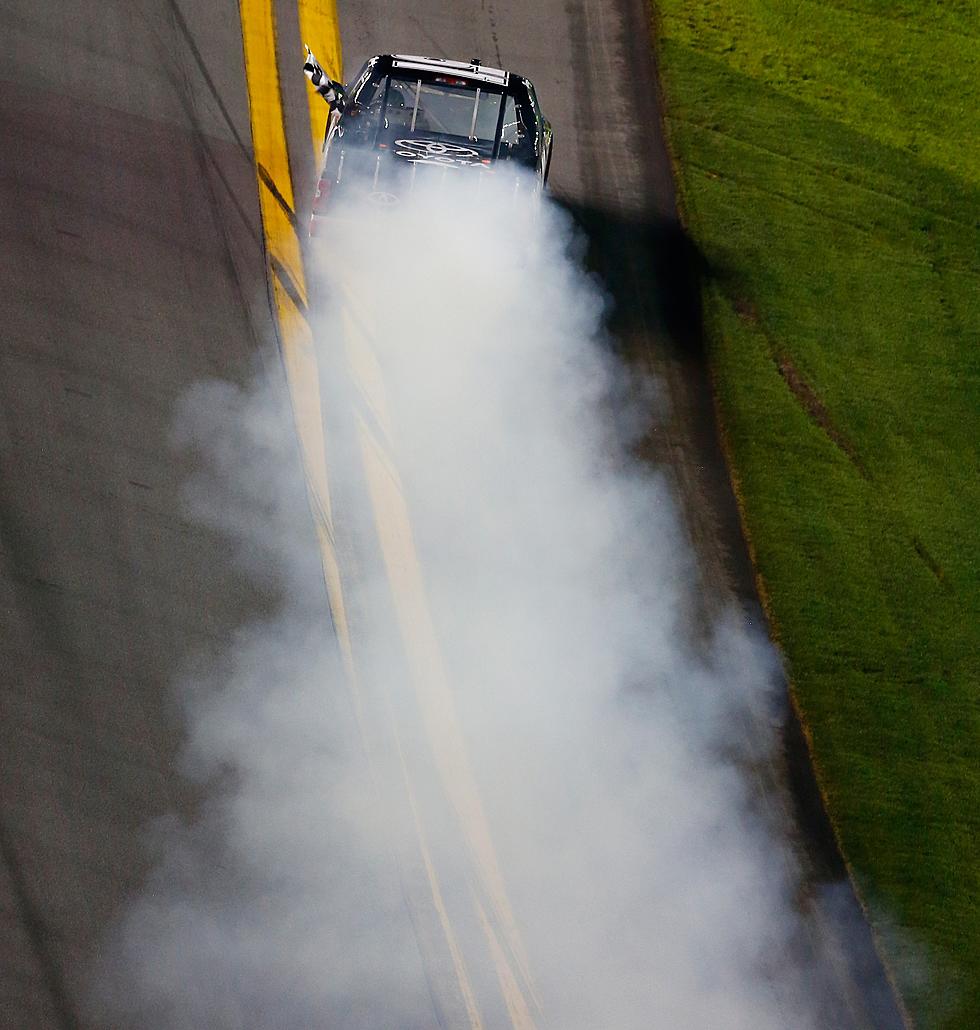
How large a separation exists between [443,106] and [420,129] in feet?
1.39

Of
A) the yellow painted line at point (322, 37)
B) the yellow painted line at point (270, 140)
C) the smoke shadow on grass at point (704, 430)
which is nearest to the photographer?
the smoke shadow on grass at point (704, 430)

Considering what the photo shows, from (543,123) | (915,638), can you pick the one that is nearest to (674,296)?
(543,123)

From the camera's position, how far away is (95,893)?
8.60 m

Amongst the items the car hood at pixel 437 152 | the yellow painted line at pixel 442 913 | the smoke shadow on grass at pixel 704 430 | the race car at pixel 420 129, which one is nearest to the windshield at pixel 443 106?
the race car at pixel 420 129

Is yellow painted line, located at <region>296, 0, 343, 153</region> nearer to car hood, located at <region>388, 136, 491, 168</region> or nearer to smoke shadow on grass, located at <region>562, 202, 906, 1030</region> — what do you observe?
car hood, located at <region>388, 136, 491, 168</region>

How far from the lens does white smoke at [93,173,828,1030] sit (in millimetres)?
8883

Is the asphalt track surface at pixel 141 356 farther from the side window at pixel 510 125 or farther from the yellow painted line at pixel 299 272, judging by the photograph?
the side window at pixel 510 125

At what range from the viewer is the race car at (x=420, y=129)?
11.9 m

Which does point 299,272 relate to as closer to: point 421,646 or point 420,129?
point 420,129

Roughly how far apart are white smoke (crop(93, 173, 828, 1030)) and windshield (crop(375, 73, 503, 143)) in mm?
893

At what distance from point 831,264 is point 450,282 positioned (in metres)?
4.40

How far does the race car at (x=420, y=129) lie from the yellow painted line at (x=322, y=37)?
120 centimetres

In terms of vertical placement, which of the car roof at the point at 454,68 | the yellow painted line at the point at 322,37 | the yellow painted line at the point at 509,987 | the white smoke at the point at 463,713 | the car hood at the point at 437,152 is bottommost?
the yellow painted line at the point at 509,987

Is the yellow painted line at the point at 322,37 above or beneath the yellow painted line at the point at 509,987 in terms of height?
above
